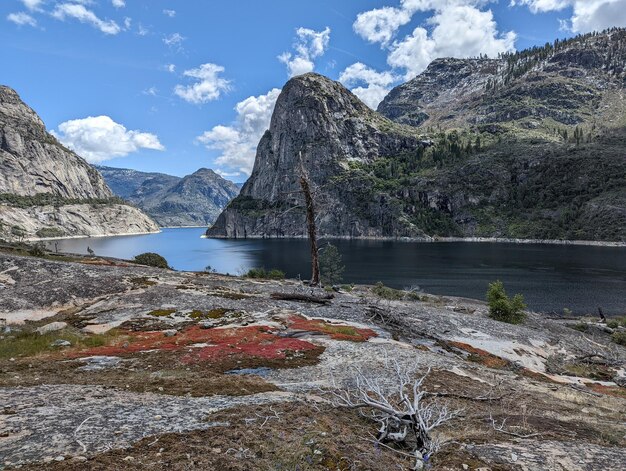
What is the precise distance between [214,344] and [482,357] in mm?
18935

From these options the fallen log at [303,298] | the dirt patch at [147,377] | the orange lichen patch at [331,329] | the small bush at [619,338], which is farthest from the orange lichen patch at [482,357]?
the small bush at [619,338]

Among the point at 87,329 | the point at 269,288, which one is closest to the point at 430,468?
the point at 87,329

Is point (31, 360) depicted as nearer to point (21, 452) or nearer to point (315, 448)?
point (21, 452)

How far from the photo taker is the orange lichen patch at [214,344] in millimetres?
19141

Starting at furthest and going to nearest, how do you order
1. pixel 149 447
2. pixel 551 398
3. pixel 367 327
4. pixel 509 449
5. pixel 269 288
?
pixel 269 288 < pixel 367 327 < pixel 551 398 < pixel 509 449 < pixel 149 447

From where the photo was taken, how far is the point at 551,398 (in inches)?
630

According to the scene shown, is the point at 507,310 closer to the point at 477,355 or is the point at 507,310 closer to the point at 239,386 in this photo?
the point at 477,355

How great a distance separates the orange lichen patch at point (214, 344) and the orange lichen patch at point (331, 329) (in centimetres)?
255

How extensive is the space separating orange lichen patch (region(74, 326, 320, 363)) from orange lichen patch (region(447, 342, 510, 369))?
12.6 meters

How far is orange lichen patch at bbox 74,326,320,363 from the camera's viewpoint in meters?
19.1

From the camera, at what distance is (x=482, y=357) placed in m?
27.5

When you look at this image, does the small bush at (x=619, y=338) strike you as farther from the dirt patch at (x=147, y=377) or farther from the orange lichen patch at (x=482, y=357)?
the dirt patch at (x=147, y=377)

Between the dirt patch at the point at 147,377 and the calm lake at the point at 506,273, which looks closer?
the dirt patch at the point at 147,377

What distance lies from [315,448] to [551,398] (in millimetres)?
12718
